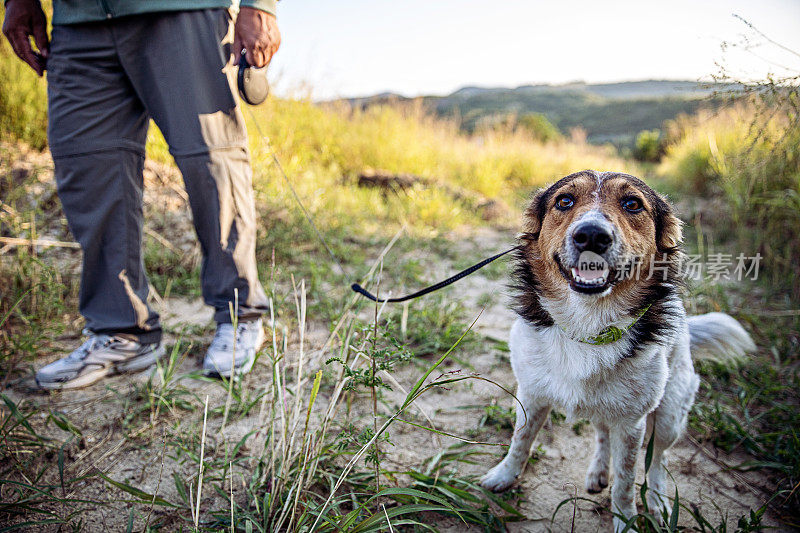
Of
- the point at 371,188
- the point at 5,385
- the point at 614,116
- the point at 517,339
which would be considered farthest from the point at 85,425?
the point at 614,116

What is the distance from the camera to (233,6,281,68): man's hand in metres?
2.09

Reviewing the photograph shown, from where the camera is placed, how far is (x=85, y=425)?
6.72 ft

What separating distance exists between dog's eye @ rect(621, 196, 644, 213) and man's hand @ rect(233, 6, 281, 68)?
1843mm

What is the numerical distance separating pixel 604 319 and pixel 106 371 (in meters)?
2.58

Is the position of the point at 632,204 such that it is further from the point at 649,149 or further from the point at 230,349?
the point at 649,149

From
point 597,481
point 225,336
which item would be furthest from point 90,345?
point 597,481

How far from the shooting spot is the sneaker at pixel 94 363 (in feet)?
7.48

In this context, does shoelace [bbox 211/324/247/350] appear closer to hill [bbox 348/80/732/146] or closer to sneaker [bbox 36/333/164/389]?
sneaker [bbox 36/333/164/389]

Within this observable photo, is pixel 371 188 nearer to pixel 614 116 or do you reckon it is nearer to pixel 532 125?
pixel 532 125

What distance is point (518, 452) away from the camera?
183cm

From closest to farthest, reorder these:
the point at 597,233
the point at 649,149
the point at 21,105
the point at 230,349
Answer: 1. the point at 597,233
2. the point at 230,349
3. the point at 21,105
4. the point at 649,149

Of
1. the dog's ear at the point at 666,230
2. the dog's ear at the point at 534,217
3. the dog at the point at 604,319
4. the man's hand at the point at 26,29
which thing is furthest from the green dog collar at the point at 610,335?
the man's hand at the point at 26,29

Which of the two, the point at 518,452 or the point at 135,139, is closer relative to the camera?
the point at 518,452

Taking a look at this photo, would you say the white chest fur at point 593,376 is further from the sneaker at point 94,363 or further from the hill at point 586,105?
the hill at point 586,105
